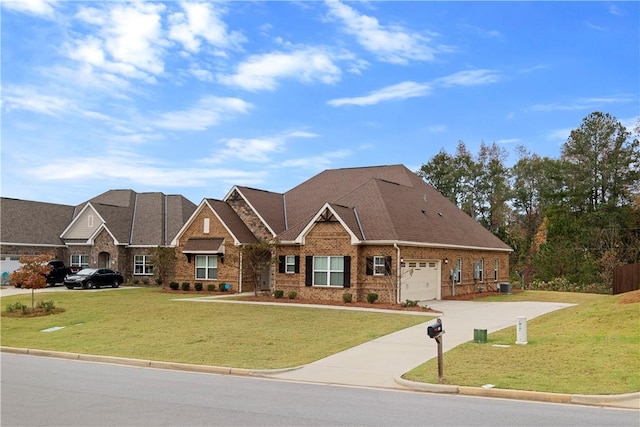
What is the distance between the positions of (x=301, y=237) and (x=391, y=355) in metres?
15.7

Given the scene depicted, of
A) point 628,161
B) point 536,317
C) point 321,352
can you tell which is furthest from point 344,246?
point 628,161

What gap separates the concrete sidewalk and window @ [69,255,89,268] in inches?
1239

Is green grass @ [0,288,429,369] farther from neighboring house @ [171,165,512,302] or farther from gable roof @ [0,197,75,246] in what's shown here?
gable roof @ [0,197,75,246]

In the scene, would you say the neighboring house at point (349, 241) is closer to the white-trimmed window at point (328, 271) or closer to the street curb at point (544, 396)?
the white-trimmed window at point (328, 271)

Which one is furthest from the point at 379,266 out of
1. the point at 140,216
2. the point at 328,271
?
the point at 140,216

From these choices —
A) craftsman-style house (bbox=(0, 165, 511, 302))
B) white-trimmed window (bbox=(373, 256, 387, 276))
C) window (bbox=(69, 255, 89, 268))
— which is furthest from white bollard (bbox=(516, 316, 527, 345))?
window (bbox=(69, 255, 89, 268))

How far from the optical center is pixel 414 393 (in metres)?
Result: 11.6

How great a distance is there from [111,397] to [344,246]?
2014cm

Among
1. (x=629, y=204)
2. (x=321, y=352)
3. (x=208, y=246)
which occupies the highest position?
(x=629, y=204)

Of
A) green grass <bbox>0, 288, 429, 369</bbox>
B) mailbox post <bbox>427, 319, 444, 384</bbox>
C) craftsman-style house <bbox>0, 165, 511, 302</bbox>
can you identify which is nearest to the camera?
mailbox post <bbox>427, 319, 444, 384</bbox>

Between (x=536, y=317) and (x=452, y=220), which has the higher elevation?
(x=452, y=220)

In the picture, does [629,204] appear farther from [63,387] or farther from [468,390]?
[63,387]

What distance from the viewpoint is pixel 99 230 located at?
148 ft

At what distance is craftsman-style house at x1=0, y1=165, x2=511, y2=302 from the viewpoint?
30172 millimetres
